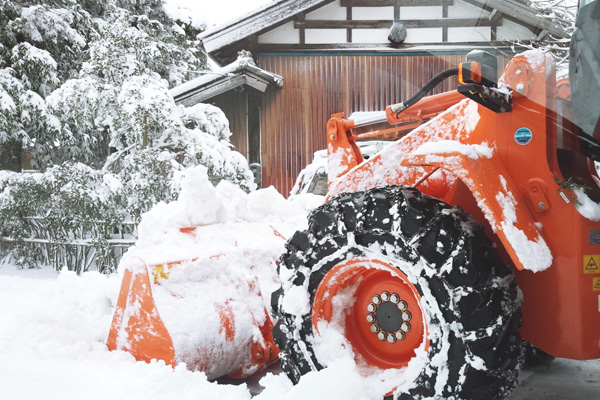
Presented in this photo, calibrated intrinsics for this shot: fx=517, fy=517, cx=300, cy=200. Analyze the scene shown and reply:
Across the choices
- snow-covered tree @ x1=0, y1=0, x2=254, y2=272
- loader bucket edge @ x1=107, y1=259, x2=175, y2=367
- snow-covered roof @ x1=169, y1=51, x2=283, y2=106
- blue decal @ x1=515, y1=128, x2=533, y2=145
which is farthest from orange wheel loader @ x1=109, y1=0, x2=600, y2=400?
snow-covered roof @ x1=169, y1=51, x2=283, y2=106

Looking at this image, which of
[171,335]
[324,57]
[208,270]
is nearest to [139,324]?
[171,335]

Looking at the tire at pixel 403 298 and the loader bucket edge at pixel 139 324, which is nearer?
the tire at pixel 403 298

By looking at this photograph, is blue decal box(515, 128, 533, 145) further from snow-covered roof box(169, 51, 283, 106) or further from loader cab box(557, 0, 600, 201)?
snow-covered roof box(169, 51, 283, 106)

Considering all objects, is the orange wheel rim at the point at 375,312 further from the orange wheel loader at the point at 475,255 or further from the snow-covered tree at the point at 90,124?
the snow-covered tree at the point at 90,124

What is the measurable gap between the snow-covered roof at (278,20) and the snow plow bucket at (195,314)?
66.4 inches

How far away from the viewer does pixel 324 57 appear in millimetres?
5789

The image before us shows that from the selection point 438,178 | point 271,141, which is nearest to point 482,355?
point 438,178

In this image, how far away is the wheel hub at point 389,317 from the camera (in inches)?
84.1

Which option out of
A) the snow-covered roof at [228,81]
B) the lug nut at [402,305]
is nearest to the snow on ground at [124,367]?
the lug nut at [402,305]

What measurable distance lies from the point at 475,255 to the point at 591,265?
0.46 metres

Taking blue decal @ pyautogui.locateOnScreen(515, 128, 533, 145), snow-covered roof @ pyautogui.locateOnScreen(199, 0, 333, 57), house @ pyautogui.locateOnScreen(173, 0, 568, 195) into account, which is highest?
snow-covered roof @ pyautogui.locateOnScreen(199, 0, 333, 57)

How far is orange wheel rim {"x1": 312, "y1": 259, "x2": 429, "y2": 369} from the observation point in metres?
2.12

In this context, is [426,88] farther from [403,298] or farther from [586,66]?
[403,298]

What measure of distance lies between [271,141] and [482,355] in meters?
6.61
